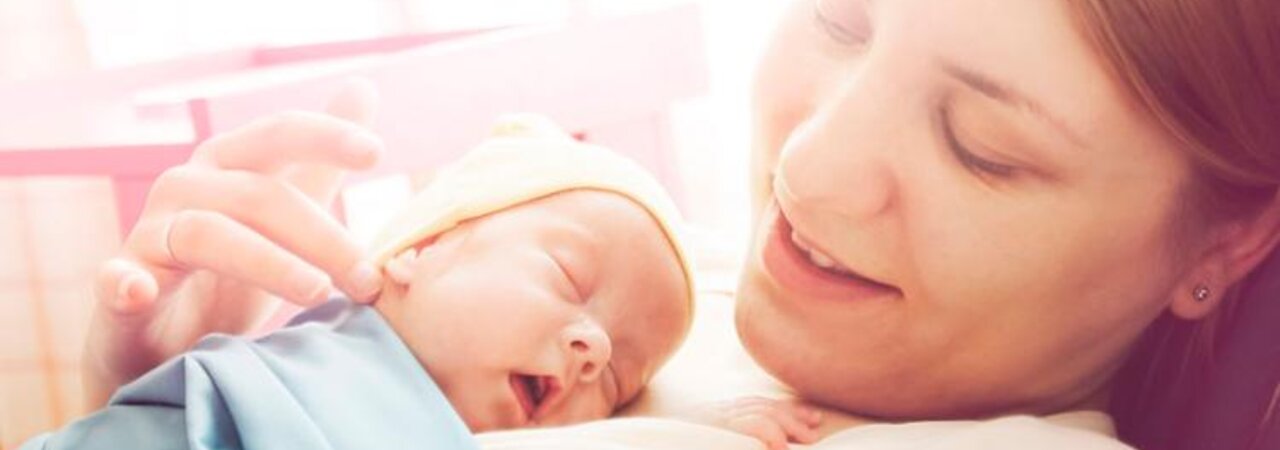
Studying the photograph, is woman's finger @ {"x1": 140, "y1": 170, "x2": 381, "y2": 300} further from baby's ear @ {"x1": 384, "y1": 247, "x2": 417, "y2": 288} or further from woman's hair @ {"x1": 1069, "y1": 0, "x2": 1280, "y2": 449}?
woman's hair @ {"x1": 1069, "y1": 0, "x2": 1280, "y2": 449}

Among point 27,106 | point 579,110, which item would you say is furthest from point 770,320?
point 27,106

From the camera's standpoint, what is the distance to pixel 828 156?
80cm

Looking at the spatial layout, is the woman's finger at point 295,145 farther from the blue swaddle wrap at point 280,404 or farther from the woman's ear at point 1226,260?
the woman's ear at point 1226,260

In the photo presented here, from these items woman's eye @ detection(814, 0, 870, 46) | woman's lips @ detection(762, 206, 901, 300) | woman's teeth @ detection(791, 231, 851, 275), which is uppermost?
woman's eye @ detection(814, 0, 870, 46)

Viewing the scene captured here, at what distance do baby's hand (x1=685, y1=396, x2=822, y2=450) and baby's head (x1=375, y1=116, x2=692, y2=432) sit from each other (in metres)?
0.06

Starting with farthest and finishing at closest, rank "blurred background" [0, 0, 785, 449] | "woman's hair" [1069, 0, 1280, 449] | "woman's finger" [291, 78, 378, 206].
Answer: "blurred background" [0, 0, 785, 449] → "woman's finger" [291, 78, 378, 206] → "woman's hair" [1069, 0, 1280, 449]

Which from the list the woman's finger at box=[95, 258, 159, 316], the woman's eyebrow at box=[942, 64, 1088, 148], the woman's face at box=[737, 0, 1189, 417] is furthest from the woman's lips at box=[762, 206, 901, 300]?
the woman's finger at box=[95, 258, 159, 316]

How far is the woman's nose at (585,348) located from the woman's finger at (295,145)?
0.48 feet

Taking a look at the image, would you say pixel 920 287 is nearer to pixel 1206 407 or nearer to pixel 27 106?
pixel 1206 407

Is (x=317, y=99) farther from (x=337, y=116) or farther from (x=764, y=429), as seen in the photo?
(x=764, y=429)

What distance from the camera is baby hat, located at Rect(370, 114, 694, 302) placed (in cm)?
91

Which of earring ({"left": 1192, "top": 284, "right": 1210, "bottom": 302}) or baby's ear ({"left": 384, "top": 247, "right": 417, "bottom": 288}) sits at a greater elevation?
earring ({"left": 1192, "top": 284, "right": 1210, "bottom": 302})

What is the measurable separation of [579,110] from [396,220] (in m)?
0.37

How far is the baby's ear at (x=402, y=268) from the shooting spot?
90 cm
